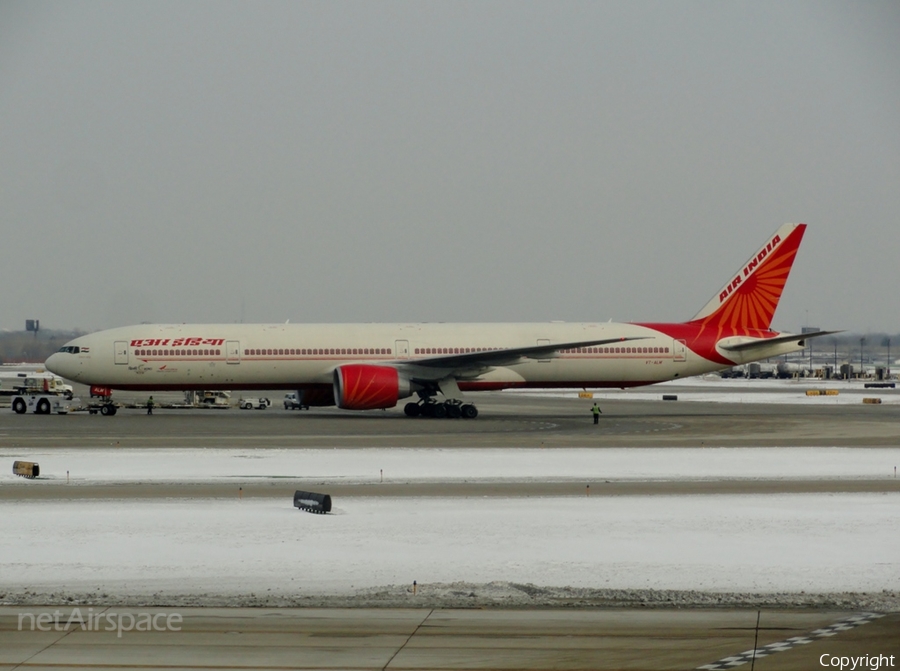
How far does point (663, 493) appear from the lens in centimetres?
2272

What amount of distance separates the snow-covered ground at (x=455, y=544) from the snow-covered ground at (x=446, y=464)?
12.4 ft

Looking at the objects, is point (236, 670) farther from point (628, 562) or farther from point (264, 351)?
point (264, 351)

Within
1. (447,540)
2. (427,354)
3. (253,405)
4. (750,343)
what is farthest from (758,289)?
(447,540)

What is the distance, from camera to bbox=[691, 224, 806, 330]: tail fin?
5172cm

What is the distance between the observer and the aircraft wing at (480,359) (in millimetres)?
46969

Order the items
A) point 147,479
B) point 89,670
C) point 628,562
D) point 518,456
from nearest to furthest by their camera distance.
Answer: point 89,670, point 628,562, point 147,479, point 518,456

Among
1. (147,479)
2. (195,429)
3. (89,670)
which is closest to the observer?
(89,670)

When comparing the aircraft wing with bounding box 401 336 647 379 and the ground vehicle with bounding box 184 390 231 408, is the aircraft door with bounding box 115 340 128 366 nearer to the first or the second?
the ground vehicle with bounding box 184 390 231 408

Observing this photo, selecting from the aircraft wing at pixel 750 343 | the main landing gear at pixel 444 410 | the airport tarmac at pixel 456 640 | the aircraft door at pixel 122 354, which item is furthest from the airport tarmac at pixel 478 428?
the airport tarmac at pixel 456 640

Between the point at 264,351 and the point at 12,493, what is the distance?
25.9m

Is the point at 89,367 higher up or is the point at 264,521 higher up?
the point at 89,367

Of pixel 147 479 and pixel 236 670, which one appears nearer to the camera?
pixel 236 670

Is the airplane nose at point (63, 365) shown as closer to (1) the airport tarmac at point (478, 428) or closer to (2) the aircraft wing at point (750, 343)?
(1) the airport tarmac at point (478, 428)

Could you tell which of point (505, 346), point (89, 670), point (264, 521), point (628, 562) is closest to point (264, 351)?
point (505, 346)
